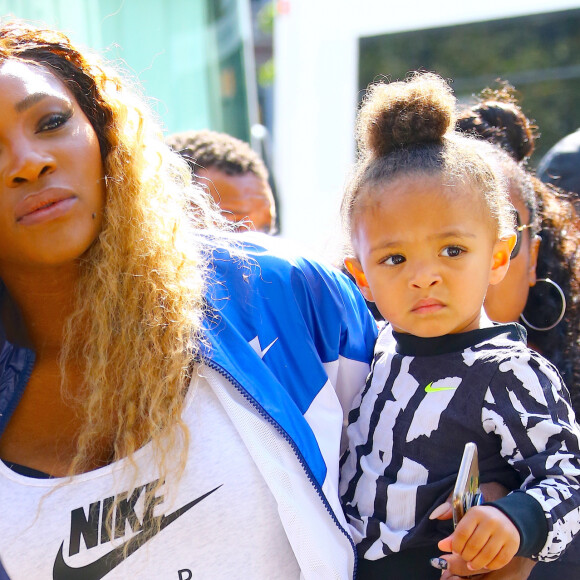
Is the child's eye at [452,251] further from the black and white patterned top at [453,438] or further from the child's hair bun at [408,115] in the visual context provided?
the child's hair bun at [408,115]

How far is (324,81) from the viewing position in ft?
16.9

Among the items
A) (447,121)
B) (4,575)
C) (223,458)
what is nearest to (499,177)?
(447,121)

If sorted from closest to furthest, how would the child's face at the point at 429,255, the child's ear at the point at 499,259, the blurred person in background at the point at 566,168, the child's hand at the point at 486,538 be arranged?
1. the child's hand at the point at 486,538
2. the child's face at the point at 429,255
3. the child's ear at the point at 499,259
4. the blurred person in background at the point at 566,168

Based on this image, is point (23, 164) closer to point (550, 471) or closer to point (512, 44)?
point (550, 471)

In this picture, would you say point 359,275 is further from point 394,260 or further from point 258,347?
point 258,347

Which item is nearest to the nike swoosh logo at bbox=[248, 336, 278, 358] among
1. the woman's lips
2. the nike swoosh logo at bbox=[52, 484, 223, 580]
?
the nike swoosh logo at bbox=[52, 484, 223, 580]

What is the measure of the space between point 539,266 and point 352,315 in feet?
2.32

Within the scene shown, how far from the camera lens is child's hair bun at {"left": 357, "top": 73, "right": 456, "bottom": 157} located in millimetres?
1964

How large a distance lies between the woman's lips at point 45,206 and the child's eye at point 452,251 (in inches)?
32.4

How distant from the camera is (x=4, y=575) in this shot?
5.73 feet

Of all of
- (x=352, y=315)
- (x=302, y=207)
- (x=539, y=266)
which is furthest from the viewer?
(x=302, y=207)

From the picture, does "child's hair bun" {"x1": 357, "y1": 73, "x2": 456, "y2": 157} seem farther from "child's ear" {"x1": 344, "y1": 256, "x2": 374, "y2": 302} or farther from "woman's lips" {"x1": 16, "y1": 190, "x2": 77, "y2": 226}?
"woman's lips" {"x1": 16, "y1": 190, "x2": 77, "y2": 226}

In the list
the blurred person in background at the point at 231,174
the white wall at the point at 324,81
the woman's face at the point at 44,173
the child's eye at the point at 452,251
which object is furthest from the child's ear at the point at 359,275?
the white wall at the point at 324,81

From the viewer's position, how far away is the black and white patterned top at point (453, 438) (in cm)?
162
